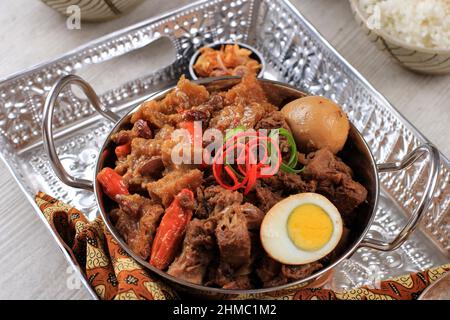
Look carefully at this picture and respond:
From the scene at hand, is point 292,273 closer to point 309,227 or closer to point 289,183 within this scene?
point 309,227

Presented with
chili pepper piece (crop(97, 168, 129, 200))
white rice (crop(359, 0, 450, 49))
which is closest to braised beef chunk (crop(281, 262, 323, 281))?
chili pepper piece (crop(97, 168, 129, 200))

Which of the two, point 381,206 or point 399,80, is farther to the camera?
point 399,80

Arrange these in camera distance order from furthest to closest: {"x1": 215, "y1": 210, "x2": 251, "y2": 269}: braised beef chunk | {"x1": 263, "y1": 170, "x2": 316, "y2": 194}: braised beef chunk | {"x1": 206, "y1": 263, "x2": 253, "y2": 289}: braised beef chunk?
{"x1": 263, "y1": 170, "x2": 316, "y2": 194}: braised beef chunk, {"x1": 206, "y1": 263, "x2": 253, "y2": 289}: braised beef chunk, {"x1": 215, "y1": 210, "x2": 251, "y2": 269}: braised beef chunk

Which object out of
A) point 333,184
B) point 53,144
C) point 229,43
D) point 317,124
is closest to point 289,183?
point 333,184

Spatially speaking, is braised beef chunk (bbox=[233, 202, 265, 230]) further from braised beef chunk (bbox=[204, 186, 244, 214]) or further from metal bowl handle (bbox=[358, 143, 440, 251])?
metal bowl handle (bbox=[358, 143, 440, 251])

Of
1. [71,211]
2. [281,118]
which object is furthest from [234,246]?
[71,211]

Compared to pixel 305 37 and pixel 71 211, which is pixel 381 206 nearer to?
pixel 305 37
